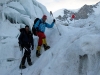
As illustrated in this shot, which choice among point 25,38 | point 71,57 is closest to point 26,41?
point 25,38

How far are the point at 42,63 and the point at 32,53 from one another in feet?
6.29

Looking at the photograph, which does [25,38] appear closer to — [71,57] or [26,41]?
[26,41]

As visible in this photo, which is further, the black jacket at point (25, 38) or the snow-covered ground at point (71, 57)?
the black jacket at point (25, 38)

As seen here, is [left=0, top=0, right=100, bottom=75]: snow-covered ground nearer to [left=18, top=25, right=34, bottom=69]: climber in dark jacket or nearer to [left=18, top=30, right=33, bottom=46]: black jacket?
[left=18, top=25, right=34, bottom=69]: climber in dark jacket

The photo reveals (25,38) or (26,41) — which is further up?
(25,38)

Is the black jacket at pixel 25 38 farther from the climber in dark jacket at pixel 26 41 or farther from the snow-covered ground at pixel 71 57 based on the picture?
the snow-covered ground at pixel 71 57

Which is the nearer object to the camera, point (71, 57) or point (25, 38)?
point (71, 57)

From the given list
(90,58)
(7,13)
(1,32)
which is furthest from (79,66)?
(7,13)

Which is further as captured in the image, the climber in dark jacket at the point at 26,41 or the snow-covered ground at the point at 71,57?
the climber in dark jacket at the point at 26,41

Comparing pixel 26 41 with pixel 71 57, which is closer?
pixel 71 57

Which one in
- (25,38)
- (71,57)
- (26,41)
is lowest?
→ (71,57)

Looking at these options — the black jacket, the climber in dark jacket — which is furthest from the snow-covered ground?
the black jacket

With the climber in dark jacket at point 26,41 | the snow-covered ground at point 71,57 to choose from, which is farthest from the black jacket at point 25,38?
the snow-covered ground at point 71,57

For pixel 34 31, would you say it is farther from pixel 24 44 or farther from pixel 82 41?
pixel 82 41
